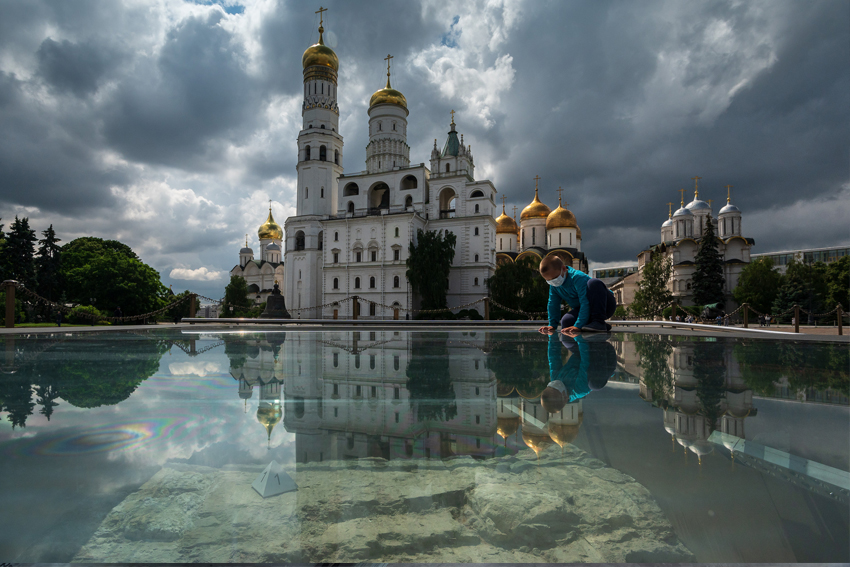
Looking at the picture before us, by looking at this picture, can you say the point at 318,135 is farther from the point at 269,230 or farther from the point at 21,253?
the point at 269,230

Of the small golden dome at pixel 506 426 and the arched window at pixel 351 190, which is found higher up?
the arched window at pixel 351 190

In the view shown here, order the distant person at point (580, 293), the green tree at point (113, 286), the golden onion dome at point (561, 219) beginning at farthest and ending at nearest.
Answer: the golden onion dome at point (561, 219) → the green tree at point (113, 286) → the distant person at point (580, 293)

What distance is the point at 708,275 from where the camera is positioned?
33938 millimetres

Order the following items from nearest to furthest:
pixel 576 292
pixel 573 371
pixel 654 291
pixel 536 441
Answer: pixel 536 441 < pixel 573 371 < pixel 576 292 < pixel 654 291

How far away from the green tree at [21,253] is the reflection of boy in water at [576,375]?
3415cm

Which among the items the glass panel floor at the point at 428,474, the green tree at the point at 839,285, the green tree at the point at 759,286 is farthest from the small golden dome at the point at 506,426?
the green tree at the point at 839,285

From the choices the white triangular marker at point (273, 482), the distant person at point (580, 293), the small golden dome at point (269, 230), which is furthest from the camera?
Answer: the small golden dome at point (269, 230)

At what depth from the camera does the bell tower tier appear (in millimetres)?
33906

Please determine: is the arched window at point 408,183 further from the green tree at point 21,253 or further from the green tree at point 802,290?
the green tree at point 802,290

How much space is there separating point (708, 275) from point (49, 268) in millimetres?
48856

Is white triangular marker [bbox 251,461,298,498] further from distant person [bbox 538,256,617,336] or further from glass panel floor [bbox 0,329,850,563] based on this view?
distant person [bbox 538,256,617,336]

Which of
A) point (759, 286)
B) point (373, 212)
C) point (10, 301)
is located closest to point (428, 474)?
point (10, 301)

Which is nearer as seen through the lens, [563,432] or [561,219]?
[563,432]

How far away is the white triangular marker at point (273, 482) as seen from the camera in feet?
3.94
